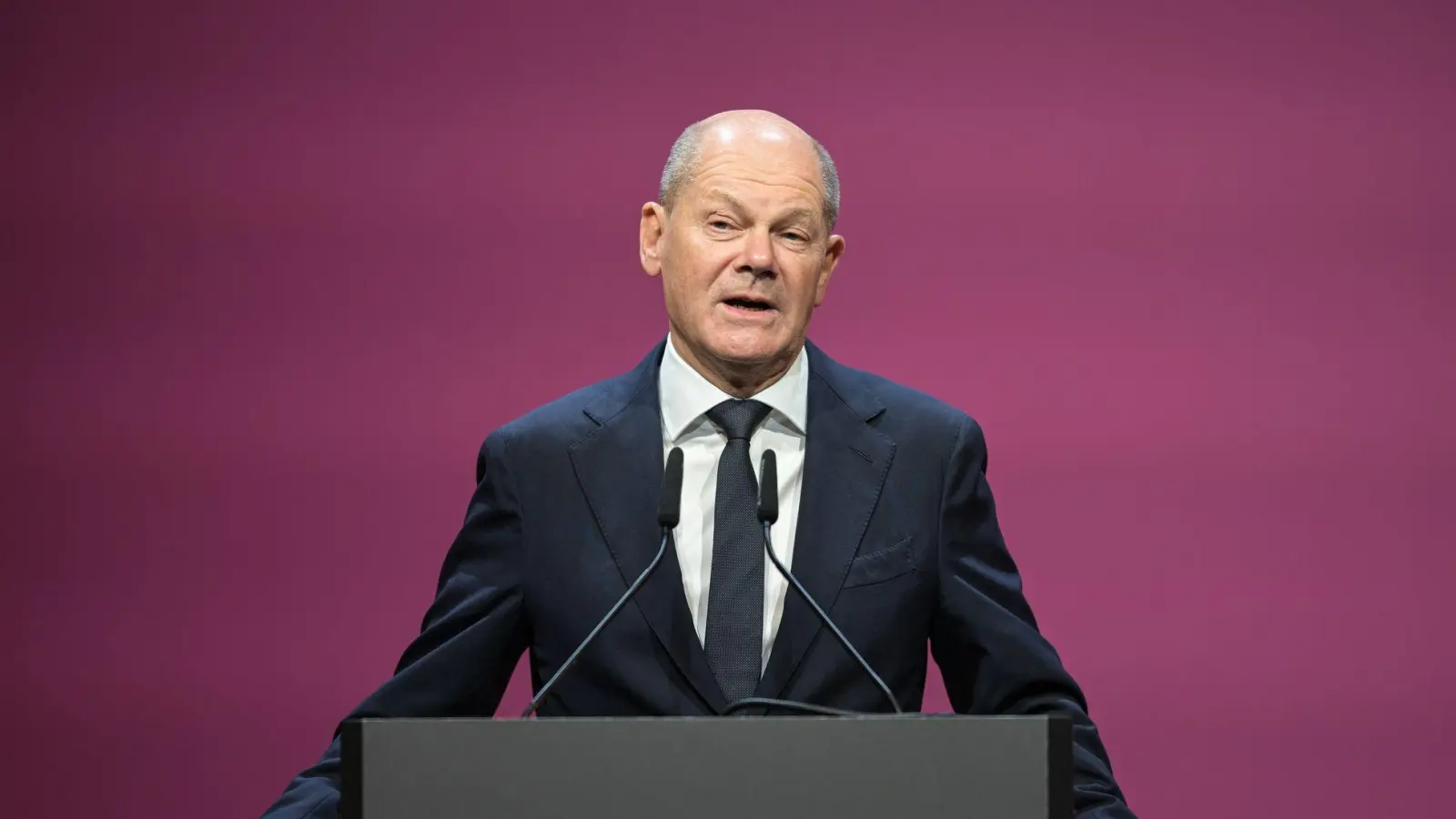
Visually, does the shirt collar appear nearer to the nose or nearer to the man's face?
the man's face

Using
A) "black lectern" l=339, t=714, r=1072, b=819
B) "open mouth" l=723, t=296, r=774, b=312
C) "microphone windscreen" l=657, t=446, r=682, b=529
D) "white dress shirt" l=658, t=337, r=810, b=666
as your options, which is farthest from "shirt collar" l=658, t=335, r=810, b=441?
"black lectern" l=339, t=714, r=1072, b=819

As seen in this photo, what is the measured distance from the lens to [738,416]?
1834 mm

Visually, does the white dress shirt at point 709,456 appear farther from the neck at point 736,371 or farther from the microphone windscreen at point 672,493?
the microphone windscreen at point 672,493

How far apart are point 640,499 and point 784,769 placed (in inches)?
28.0

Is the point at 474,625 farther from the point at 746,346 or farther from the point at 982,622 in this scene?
the point at 982,622

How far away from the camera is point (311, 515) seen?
235cm

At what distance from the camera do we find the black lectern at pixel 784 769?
1.13 meters

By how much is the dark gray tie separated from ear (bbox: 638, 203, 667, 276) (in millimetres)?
290

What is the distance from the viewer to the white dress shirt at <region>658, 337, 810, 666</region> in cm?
177

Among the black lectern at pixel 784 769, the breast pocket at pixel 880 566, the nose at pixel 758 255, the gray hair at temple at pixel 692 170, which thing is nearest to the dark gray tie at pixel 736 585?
the breast pocket at pixel 880 566

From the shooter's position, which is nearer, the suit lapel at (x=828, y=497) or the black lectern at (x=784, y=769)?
the black lectern at (x=784, y=769)

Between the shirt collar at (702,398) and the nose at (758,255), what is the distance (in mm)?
149

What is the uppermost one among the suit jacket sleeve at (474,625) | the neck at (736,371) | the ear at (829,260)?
the ear at (829,260)

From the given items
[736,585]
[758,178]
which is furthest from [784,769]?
[758,178]
